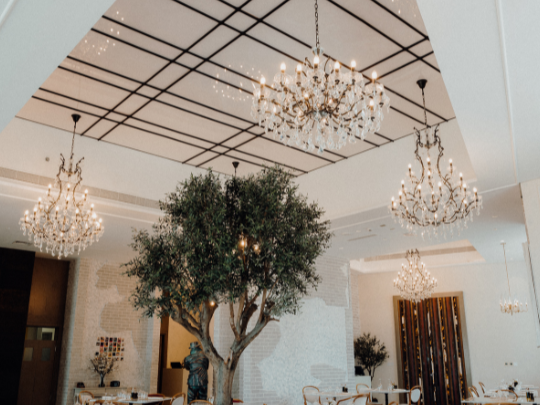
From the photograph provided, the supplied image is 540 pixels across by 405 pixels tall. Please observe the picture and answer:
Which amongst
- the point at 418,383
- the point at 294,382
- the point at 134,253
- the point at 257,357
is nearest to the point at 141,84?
the point at 134,253

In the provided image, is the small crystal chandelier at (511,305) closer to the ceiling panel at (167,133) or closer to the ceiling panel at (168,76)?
the ceiling panel at (167,133)

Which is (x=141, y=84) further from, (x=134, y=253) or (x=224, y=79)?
(x=134, y=253)

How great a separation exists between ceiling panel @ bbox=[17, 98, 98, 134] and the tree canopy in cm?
358

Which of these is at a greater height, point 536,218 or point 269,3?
point 269,3

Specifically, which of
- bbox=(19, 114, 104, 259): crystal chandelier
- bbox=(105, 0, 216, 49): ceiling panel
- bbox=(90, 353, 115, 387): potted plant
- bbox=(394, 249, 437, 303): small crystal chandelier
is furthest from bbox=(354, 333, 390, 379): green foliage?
bbox=(105, 0, 216, 49): ceiling panel

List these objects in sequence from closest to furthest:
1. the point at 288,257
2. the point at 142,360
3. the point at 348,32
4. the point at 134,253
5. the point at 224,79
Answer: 1. the point at 288,257
2. the point at 348,32
3. the point at 224,79
4. the point at 134,253
5. the point at 142,360

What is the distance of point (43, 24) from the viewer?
372 centimetres

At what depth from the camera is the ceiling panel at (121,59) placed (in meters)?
6.48

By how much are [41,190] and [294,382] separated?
7.86 meters

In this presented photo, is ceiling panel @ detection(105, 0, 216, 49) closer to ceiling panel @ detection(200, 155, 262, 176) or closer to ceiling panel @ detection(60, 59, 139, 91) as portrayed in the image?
ceiling panel @ detection(60, 59, 139, 91)

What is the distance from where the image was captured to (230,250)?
5344mm

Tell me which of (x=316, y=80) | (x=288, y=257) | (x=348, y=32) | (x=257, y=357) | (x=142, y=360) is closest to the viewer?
(x=316, y=80)

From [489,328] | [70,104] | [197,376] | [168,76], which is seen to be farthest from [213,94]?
[489,328]

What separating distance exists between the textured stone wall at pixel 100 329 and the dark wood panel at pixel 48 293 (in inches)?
10.2
